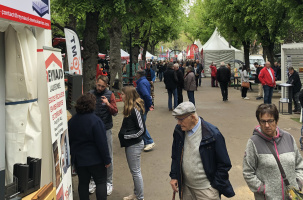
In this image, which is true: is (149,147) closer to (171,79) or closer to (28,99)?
(28,99)

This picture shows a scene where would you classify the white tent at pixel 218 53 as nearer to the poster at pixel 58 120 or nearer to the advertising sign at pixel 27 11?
the poster at pixel 58 120

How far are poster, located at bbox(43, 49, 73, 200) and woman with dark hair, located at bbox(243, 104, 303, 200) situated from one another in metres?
1.87

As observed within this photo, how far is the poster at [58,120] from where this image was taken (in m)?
3.58

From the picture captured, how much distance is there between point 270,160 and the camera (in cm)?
336

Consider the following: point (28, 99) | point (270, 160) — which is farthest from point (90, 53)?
point (270, 160)

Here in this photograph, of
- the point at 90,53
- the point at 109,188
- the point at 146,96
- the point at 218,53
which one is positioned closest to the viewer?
the point at 109,188

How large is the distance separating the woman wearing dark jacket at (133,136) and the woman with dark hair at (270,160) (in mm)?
2205

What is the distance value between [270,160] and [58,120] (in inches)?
84.0

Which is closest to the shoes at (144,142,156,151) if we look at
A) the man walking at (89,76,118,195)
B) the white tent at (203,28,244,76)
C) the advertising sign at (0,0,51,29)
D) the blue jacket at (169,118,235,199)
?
the man walking at (89,76,118,195)

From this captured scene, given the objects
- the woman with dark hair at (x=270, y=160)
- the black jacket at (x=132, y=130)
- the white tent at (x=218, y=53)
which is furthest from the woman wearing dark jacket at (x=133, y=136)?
the white tent at (x=218, y=53)

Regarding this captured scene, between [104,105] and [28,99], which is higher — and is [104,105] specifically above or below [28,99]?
below

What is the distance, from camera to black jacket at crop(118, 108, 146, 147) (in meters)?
5.35

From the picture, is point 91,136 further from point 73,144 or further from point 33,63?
point 33,63

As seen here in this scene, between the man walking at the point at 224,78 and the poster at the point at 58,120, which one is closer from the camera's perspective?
the poster at the point at 58,120
